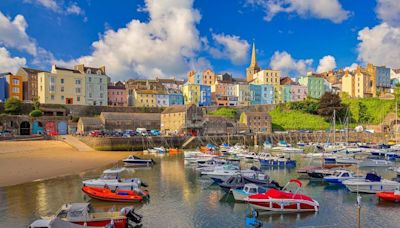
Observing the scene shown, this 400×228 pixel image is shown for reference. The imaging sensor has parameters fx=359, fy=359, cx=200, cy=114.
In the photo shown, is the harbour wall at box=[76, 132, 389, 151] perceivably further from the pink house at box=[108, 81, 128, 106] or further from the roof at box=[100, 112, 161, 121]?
the pink house at box=[108, 81, 128, 106]

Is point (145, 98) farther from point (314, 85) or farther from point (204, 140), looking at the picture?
point (314, 85)

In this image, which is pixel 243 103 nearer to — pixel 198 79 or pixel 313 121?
pixel 198 79

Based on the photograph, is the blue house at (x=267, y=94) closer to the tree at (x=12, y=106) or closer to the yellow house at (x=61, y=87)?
the yellow house at (x=61, y=87)

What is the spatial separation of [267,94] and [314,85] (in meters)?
15.6

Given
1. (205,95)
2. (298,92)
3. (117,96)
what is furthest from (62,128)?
(298,92)

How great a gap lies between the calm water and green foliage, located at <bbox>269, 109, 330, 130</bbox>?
184 feet

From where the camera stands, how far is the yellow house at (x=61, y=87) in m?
78.5

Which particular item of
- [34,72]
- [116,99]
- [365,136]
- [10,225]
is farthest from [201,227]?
[34,72]

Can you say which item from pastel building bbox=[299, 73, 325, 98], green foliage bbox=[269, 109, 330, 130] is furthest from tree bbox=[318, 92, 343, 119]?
pastel building bbox=[299, 73, 325, 98]

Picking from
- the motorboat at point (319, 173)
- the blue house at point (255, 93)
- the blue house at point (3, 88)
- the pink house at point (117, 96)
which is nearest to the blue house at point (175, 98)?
the pink house at point (117, 96)

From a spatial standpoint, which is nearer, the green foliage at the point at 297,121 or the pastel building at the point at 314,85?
the green foliage at the point at 297,121

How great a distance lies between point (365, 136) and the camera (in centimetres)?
7375

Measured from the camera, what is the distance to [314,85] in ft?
359

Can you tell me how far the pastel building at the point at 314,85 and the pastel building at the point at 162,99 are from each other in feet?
140
